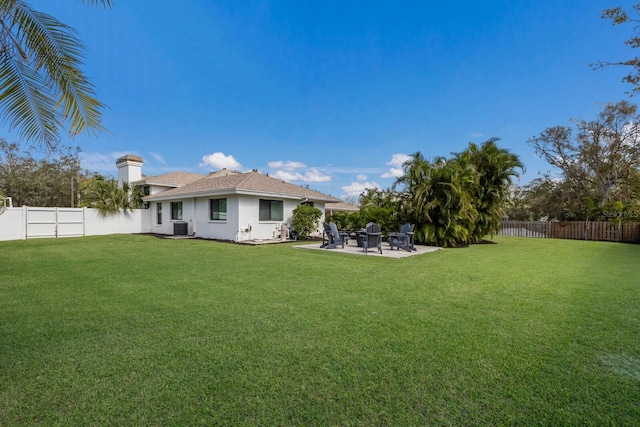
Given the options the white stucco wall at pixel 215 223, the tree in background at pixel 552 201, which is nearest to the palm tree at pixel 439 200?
the white stucco wall at pixel 215 223

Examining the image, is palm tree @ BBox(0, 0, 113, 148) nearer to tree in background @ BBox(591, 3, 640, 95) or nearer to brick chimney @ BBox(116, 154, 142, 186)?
tree in background @ BBox(591, 3, 640, 95)

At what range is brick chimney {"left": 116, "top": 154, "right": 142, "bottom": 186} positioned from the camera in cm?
2305

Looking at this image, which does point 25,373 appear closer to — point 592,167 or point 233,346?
point 233,346

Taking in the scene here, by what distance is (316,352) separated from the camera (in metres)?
3.18

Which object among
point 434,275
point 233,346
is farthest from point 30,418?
point 434,275

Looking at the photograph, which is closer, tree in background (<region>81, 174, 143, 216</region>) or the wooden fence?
the wooden fence

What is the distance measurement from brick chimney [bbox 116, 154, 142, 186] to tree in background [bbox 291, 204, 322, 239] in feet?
48.4

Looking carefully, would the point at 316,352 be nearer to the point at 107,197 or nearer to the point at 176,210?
the point at 176,210

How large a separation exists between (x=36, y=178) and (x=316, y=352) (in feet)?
118

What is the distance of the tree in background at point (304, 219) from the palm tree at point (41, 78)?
39.8 ft

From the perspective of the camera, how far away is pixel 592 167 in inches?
989

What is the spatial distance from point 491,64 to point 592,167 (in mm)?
18469

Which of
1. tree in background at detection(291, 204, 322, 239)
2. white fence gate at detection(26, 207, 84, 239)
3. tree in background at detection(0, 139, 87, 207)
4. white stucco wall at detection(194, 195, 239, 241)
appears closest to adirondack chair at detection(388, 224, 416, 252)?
tree in background at detection(291, 204, 322, 239)

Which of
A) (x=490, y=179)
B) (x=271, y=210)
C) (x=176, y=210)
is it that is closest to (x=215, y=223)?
(x=271, y=210)
